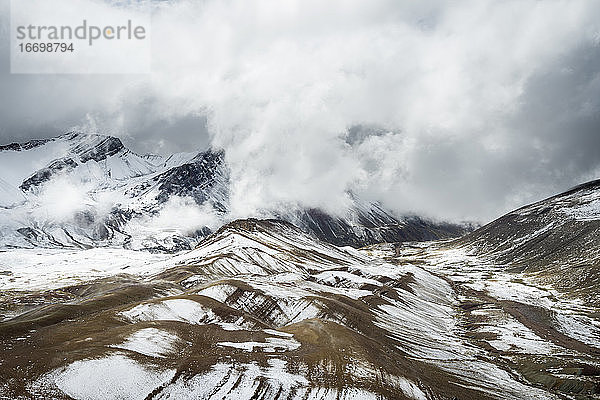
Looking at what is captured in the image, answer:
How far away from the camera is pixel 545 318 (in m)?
149

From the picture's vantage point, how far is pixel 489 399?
62.5 m

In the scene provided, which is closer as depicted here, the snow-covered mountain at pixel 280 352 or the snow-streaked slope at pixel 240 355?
the snow-streaked slope at pixel 240 355

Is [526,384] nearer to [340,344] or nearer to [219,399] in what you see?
[340,344]

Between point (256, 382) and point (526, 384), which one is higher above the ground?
point (256, 382)

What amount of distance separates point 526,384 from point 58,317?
95835 mm

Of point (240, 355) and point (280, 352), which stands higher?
point (240, 355)

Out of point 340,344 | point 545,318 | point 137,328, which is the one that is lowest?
point 545,318

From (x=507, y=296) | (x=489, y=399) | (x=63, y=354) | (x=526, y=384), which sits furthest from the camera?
(x=507, y=296)

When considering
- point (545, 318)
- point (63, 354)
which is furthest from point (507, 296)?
point (63, 354)

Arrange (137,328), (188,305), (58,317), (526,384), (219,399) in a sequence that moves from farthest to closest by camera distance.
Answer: (188,305) < (58,317) < (526,384) < (137,328) < (219,399)

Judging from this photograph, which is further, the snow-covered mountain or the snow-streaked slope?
the snow-covered mountain

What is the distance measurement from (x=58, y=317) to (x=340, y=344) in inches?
2426

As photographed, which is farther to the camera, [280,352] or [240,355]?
[280,352]

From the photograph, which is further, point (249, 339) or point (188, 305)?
point (188, 305)
